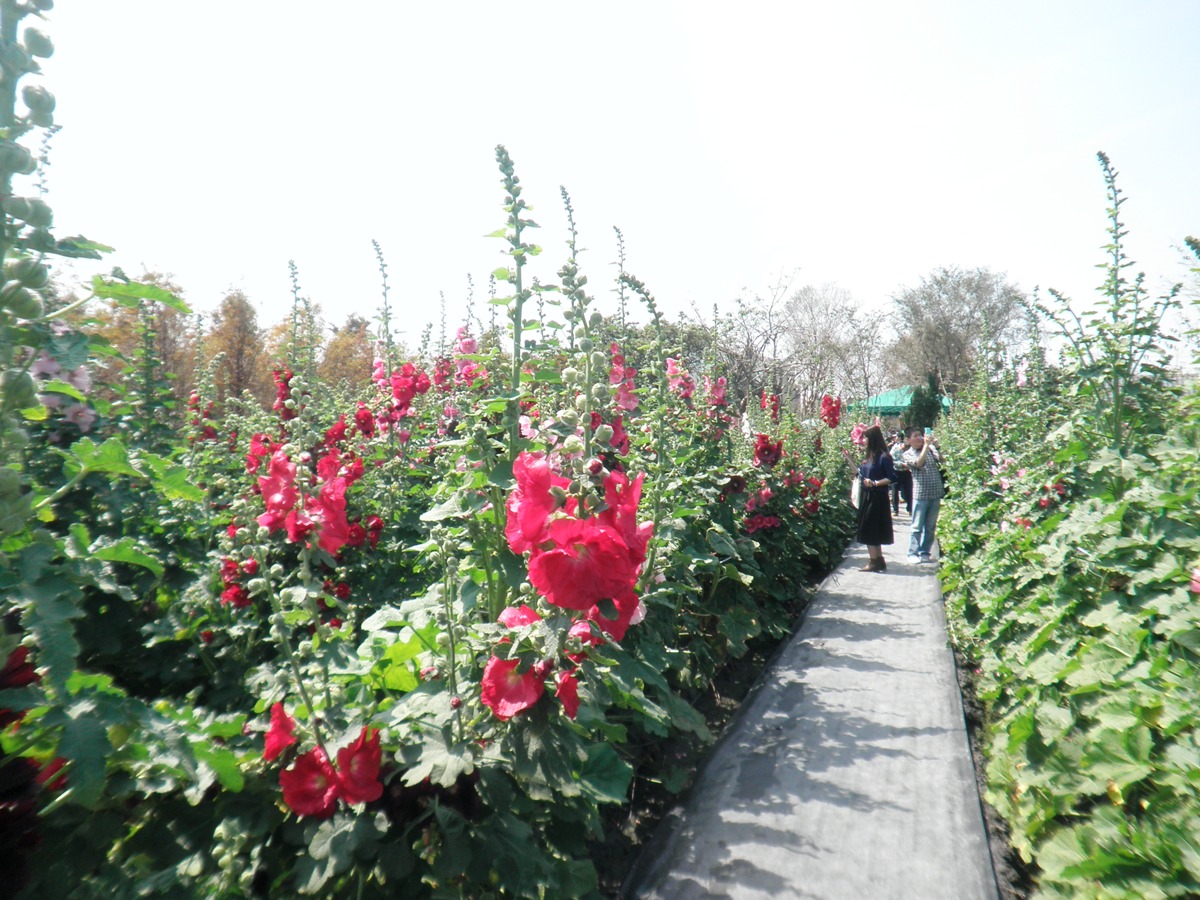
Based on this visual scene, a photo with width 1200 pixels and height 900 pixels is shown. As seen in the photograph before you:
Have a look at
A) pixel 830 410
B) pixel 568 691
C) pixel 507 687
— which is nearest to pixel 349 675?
pixel 507 687

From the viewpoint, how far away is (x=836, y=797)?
2.85m

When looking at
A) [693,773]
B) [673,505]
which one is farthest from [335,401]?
[693,773]

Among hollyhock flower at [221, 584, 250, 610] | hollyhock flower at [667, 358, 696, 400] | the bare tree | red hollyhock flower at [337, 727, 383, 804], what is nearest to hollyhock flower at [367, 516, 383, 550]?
hollyhock flower at [221, 584, 250, 610]

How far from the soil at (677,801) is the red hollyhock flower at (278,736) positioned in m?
1.40

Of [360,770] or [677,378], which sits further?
[677,378]

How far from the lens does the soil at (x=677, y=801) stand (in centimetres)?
247

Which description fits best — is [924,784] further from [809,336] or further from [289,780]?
[809,336]

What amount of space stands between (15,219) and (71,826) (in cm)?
112

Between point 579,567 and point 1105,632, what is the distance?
2.19m

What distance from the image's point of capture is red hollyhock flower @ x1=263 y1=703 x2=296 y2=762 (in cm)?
149

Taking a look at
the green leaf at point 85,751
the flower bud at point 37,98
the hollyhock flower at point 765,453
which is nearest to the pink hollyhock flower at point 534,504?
the green leaf at point 85,751

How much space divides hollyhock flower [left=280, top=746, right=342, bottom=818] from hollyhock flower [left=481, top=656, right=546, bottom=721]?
0.35m

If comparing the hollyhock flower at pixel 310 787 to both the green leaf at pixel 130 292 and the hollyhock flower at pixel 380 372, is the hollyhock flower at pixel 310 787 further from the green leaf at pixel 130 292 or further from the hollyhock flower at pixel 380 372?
the hollyhock flower at pixel 380 372

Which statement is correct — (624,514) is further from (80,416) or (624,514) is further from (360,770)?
(80,416)
